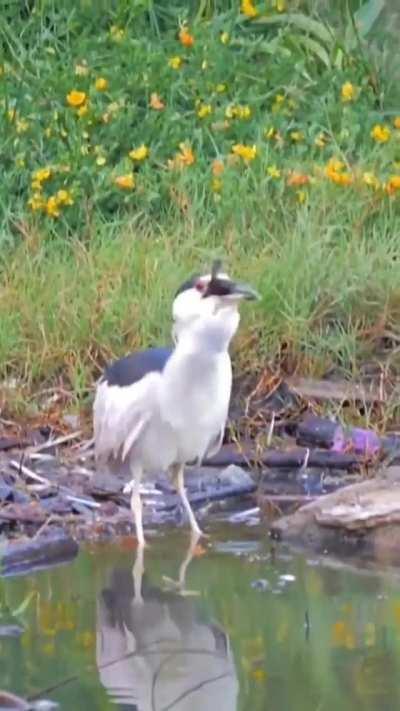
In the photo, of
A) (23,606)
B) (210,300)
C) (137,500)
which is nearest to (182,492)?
(137,500)

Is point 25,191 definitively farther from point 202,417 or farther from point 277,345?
point 202,417

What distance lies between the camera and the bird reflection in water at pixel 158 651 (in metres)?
6.04

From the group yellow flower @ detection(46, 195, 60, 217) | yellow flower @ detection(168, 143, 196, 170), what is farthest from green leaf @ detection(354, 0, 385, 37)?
yellow flower @ detection(46, 195, 60, 217)

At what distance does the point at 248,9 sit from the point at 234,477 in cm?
423

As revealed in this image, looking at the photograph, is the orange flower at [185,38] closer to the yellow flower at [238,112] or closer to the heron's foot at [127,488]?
the yellow flower at [238,112]

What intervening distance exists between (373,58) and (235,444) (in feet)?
11.6

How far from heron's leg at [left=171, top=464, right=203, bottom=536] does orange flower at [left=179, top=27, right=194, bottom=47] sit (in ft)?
13.5

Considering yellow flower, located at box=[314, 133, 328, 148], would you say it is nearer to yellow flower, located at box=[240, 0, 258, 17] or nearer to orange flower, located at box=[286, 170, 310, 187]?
orange flower, located at box=[286, 170, 310, 187]

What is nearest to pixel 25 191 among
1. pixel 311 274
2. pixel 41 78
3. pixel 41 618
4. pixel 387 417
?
pixel 41 78

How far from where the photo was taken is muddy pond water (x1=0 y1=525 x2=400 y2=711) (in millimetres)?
6027

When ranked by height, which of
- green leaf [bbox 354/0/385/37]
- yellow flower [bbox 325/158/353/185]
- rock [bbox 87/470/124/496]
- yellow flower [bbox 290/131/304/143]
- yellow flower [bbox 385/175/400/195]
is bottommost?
rock [bbox 87/470/124/496]

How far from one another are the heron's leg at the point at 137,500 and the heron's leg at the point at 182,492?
0.15 metres

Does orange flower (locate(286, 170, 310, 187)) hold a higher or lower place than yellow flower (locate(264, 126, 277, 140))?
higher

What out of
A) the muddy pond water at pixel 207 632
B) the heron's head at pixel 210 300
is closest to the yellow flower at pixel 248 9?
the muddy pond water at pixel 207 632
